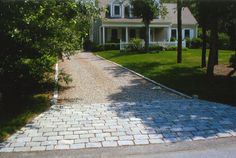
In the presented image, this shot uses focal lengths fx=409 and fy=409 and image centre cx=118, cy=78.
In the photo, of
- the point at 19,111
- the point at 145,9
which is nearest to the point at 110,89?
the point at 19,111

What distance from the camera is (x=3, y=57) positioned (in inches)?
517

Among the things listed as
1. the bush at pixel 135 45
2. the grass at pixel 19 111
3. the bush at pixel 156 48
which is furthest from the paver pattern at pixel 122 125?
the bush at pixel 156 48

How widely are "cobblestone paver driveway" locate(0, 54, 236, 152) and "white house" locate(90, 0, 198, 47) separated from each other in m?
31.3

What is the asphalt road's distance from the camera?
781 cm

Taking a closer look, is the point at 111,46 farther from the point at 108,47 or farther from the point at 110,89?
the point at 110,89

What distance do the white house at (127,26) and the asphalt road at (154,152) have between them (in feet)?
117

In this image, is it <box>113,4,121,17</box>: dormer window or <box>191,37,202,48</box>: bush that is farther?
<box>113,4,121,17</box>: dormer window

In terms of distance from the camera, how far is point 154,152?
26.3 ft

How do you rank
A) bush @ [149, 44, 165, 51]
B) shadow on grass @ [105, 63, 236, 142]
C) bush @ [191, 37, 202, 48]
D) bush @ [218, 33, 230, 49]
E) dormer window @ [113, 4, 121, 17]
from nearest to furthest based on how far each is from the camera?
shadow on grass @ [105, 63, 236, 142], bush @ [149, 44, 165, 51], bush @ [218, 33, 230, 49], bush @ [191, 37, 202, 48], dormer window @ [113, 4, 121, 17]

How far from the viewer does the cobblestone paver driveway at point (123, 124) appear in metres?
8.80

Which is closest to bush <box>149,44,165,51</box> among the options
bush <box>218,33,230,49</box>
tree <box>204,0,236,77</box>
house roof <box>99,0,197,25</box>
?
house roof <box>99,0,197,25</box>

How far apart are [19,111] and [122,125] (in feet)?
11.5

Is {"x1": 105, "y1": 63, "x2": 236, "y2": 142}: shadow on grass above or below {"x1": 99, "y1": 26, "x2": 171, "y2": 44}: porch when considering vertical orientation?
below

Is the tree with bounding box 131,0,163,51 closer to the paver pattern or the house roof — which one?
the house roof
